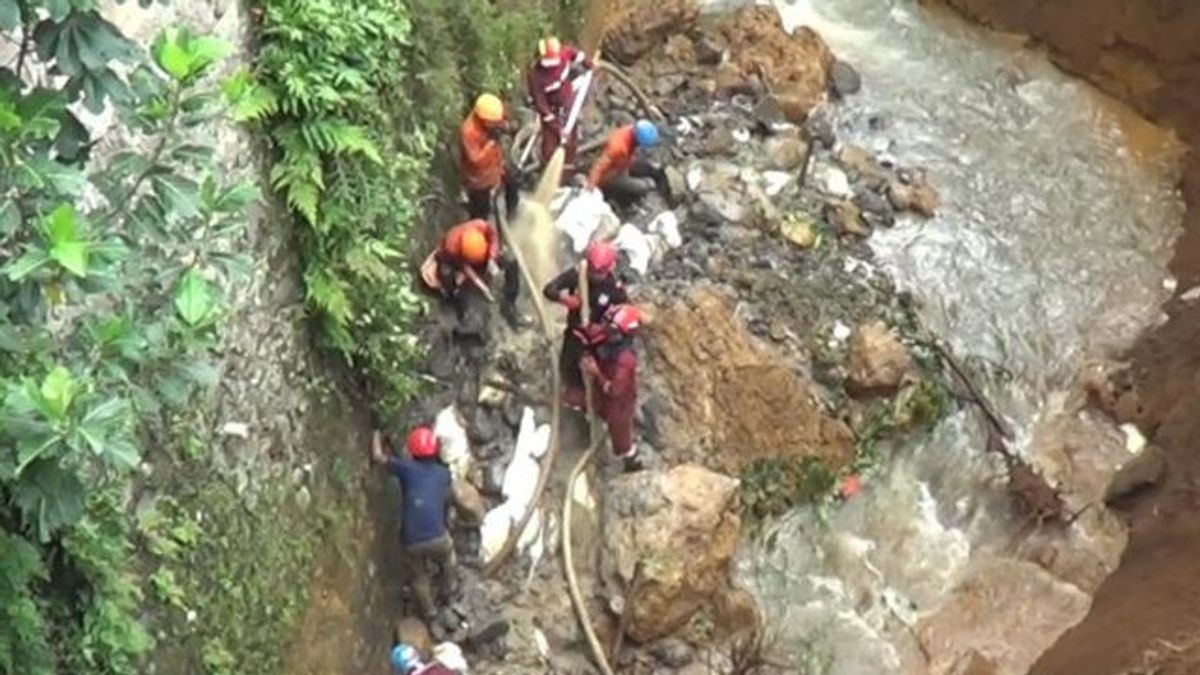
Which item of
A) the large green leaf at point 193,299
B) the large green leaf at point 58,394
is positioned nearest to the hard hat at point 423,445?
the large green leaf at point 193,299

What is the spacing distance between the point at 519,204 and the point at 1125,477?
16.8ft

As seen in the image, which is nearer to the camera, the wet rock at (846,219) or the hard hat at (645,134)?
the hard hat at (645,134)

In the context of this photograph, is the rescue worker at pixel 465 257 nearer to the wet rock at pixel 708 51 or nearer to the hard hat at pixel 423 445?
the hard hat at pixel 423 445

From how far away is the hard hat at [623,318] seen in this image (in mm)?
10109

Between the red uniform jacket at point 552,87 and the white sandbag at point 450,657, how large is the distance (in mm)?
4364

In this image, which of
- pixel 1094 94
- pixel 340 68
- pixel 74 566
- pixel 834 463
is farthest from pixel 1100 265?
pixel 74 566

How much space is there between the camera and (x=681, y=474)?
10359mm

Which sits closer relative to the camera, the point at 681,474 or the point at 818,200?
the point at 681,474

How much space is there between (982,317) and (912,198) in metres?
1.38

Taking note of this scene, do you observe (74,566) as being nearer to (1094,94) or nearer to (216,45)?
(216,45)

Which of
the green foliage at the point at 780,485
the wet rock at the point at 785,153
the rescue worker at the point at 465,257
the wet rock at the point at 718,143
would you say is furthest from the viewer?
the wet rock at the point at 785,153

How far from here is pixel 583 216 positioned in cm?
1191

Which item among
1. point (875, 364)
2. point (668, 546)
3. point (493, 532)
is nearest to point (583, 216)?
point (875, 364)

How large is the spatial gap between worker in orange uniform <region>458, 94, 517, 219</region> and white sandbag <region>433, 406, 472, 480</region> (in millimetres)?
1625
